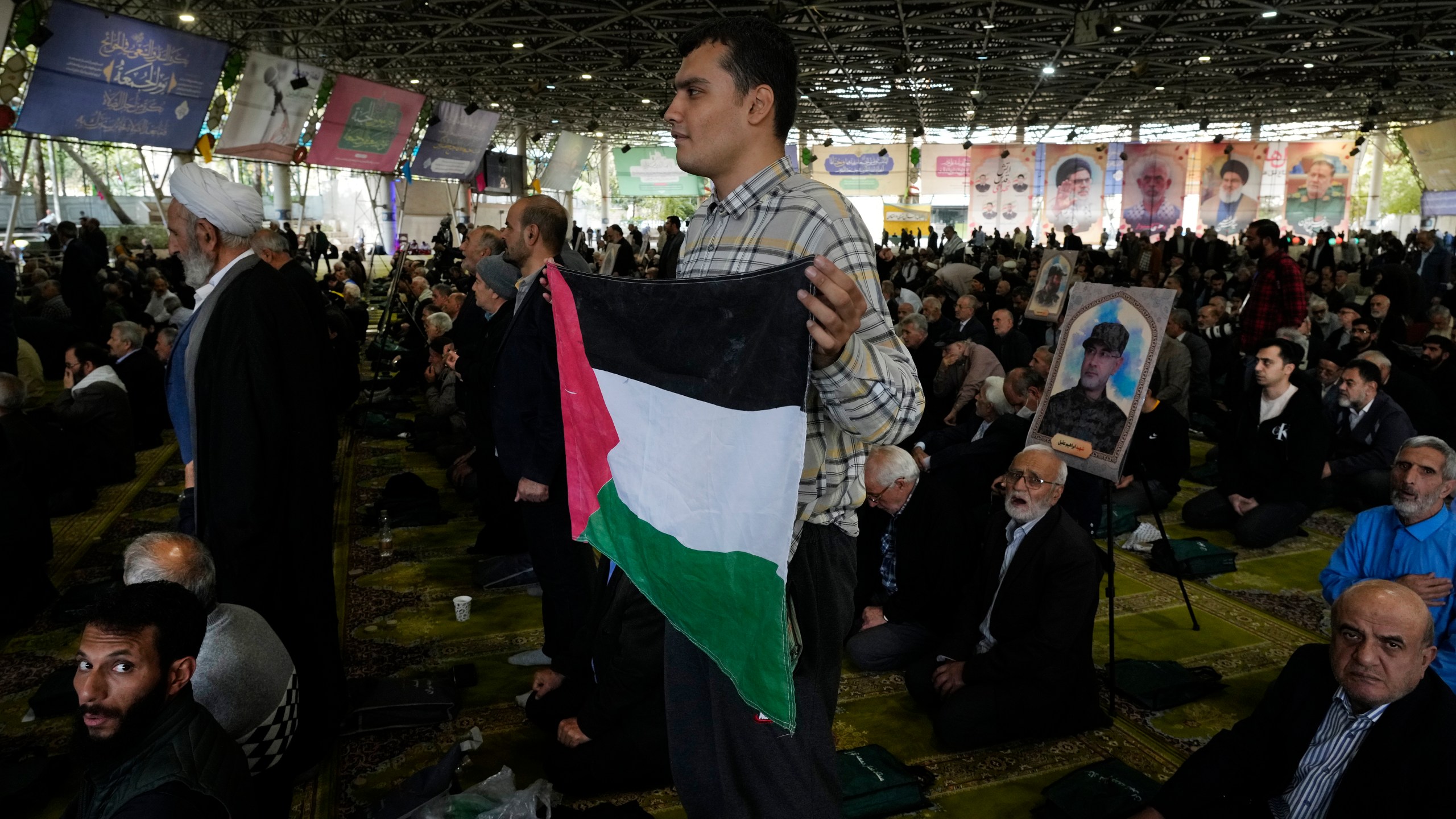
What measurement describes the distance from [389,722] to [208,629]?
121 centimetres

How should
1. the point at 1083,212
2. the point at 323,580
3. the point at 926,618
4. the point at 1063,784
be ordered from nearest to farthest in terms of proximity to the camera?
the point at 323,580
the point at 1063,784
the point at 926,618
the point at 1083,212

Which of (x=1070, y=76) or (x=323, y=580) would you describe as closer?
(x=323, y=580)

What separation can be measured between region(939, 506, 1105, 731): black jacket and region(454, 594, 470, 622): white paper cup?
2.25 meters

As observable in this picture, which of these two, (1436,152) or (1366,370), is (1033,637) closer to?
(1366,370)

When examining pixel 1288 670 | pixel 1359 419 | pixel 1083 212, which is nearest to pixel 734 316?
pixel 1288 670

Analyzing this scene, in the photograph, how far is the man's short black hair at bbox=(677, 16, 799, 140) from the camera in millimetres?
1425

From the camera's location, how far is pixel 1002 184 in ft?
87.8

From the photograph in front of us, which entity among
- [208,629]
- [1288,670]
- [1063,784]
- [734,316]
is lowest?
[1063,784]

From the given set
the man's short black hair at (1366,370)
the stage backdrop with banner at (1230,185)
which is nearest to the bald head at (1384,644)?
the man's short black hair at (1366,370)

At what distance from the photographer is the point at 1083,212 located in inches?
1054

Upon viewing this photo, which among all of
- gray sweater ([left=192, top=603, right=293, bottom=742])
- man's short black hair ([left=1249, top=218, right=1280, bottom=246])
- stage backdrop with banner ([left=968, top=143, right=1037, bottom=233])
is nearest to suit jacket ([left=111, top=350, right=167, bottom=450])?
gray sweater ([left=192, top=603, right=293, bottom=742])

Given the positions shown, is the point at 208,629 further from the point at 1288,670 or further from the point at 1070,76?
the point at 1070,76

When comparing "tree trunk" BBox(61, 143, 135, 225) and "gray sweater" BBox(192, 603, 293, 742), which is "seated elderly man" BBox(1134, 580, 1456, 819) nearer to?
"gray sweater" BBox(192, 603, 293, 742)

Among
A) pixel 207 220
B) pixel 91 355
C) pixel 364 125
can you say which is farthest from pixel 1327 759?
pixel 364 125
